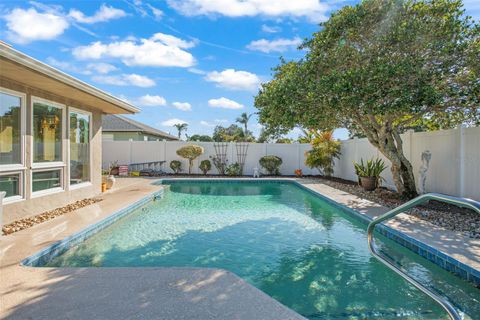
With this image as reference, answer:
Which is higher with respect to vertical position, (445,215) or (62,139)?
(62,139)

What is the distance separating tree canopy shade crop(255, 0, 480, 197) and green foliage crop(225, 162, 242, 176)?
8480mm

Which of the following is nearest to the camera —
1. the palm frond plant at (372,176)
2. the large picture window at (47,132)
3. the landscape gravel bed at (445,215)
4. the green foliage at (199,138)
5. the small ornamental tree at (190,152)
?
the landscape gravel bed at (445,215)

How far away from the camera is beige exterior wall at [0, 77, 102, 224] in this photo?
235 inches

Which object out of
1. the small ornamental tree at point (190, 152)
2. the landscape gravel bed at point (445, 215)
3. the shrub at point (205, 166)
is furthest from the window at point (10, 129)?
the shrub at point (205, 166)

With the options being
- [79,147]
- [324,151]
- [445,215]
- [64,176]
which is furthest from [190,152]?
[445,215]

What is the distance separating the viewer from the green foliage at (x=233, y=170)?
17078 millimetres

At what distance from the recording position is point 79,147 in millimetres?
8594

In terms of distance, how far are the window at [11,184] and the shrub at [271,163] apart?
12.6 meters

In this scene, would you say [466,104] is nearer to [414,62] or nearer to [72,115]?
[414,62]

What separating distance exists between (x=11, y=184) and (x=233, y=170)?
38.9 feet

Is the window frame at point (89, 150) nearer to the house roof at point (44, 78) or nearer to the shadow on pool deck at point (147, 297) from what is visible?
the house roof at point (44, 78)

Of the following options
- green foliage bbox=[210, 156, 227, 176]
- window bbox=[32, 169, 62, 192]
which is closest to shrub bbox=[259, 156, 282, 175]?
green foliage bbox=[210, 156, 227, 176]

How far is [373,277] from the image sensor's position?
4191 millimetres

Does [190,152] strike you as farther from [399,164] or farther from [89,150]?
[399,164]
